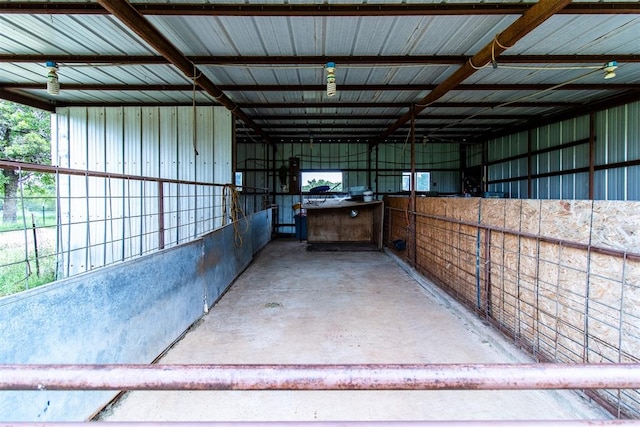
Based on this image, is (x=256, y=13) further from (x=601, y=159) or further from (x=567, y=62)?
(x=601, y=159)

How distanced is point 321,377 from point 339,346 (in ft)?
8.10

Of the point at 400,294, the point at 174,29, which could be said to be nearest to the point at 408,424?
the point at 400,294

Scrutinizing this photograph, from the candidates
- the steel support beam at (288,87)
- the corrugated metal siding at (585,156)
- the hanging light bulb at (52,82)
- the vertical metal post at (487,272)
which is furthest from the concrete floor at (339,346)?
the corrugated metal siding at (585,156)

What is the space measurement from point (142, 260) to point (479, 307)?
364 centimetres

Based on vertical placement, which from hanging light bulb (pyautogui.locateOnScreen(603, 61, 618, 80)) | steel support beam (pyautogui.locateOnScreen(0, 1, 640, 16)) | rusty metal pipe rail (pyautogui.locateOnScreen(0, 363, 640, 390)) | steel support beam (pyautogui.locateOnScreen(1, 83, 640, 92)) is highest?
steel support beam (pyautogui.locateOnScreen(1, 83, 640, 92))

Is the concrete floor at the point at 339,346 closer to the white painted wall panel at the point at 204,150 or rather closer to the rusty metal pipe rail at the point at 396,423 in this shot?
the rusty metal pipe rail at the point at 396,423

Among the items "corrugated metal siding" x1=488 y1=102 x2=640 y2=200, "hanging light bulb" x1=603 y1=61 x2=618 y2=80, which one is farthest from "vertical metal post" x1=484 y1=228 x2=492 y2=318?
"corrugated metal siding" x1=488 y1=102 x2=640 y2=200

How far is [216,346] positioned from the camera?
9.95ft

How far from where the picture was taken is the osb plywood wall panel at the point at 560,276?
1940 mm

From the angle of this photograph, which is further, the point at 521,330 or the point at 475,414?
the point at 521,330

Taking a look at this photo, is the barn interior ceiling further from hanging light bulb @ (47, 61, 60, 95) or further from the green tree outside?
the green tree outside

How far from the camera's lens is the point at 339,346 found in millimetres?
3014

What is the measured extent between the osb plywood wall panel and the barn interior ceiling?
182cm

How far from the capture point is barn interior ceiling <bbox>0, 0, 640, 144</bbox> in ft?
10.8
